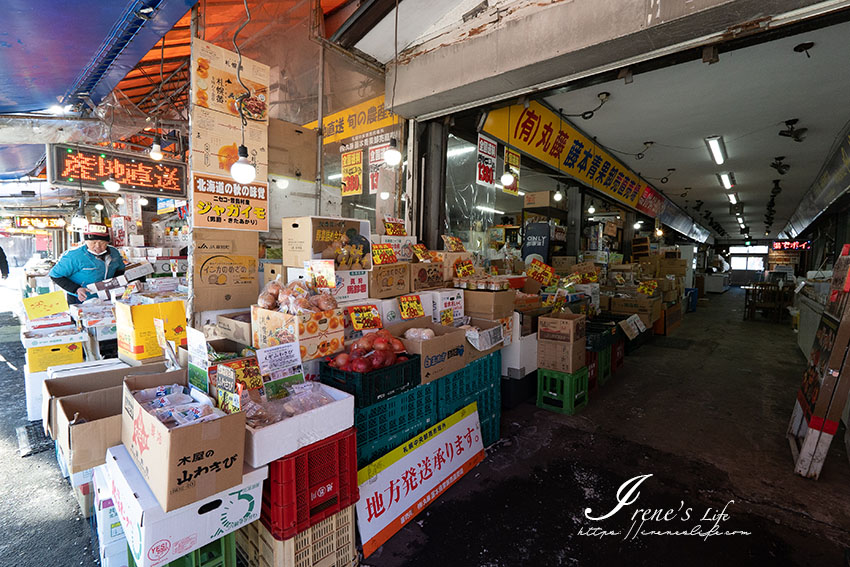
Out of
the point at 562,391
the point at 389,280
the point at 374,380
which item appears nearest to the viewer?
the point at 374,380

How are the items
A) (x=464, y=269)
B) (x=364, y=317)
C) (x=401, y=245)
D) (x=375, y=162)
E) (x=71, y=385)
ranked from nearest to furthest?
(x=71, y=385), (x=364, y=317), (x=401, y=245), (x=464, y=269), (x=375, y=162)

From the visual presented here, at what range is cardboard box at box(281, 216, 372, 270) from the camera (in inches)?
128

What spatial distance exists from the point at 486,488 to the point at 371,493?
102cm

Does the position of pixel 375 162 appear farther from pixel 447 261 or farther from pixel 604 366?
pixel 604 366

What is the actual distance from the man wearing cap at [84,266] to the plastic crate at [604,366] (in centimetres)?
669

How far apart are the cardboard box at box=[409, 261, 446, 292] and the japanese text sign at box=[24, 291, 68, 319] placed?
13.9ft

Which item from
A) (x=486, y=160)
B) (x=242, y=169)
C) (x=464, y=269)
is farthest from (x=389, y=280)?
(x=486, y=160)

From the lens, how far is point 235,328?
2947mm

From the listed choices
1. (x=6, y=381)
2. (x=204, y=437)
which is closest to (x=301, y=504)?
(x=204, y=437)

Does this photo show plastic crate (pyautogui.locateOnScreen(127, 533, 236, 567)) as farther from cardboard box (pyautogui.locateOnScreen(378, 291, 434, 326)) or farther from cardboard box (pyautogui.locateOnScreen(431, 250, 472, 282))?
cardboard box (pyautogui.locateOnScreen(431, 250, 472, 282))

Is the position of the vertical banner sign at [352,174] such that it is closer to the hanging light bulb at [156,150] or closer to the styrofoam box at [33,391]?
the hanging light bulb at [156,150]

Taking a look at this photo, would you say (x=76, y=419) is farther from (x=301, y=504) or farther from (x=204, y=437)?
(x=301, y=504)

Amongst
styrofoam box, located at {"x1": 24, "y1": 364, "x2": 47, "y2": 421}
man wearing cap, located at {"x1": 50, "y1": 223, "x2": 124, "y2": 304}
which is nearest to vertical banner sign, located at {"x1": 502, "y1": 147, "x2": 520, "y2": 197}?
man wearing cap, located at {"x1": 50, "y1": 223, "x2": 124, "y2": 304}

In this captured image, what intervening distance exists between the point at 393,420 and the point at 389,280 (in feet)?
4.45
